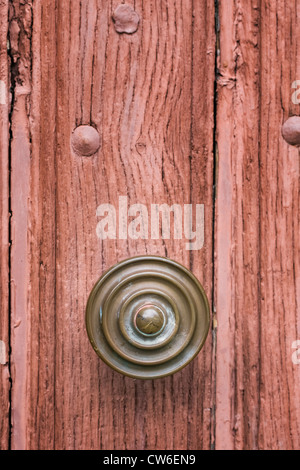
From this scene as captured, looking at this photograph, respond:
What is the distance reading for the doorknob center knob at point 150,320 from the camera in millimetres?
672

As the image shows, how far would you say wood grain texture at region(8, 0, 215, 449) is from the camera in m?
0.76

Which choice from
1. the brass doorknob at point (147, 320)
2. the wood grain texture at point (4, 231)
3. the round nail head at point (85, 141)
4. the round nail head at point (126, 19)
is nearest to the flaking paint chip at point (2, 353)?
the wood grain texture at point (4, 231)

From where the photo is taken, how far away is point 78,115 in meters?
0.76

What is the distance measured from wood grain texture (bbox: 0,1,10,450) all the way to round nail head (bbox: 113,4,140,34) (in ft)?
0.63

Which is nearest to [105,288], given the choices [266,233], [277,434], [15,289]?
[15,289]

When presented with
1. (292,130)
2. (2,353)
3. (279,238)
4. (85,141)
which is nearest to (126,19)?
(85,141)

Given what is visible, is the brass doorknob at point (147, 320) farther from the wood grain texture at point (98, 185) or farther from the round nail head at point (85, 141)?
the round nail head at point (85, 141)

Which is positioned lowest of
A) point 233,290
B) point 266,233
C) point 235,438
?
point 235,438

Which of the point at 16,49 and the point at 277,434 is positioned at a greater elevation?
the point at 16,49

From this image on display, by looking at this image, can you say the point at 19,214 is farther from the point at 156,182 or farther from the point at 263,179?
the point at 263,179

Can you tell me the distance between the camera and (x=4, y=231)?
759 mm

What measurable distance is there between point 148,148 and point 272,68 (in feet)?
0.86

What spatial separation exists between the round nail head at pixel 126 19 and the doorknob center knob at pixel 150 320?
482 millimetres

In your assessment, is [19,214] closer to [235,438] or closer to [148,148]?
[148,148]
